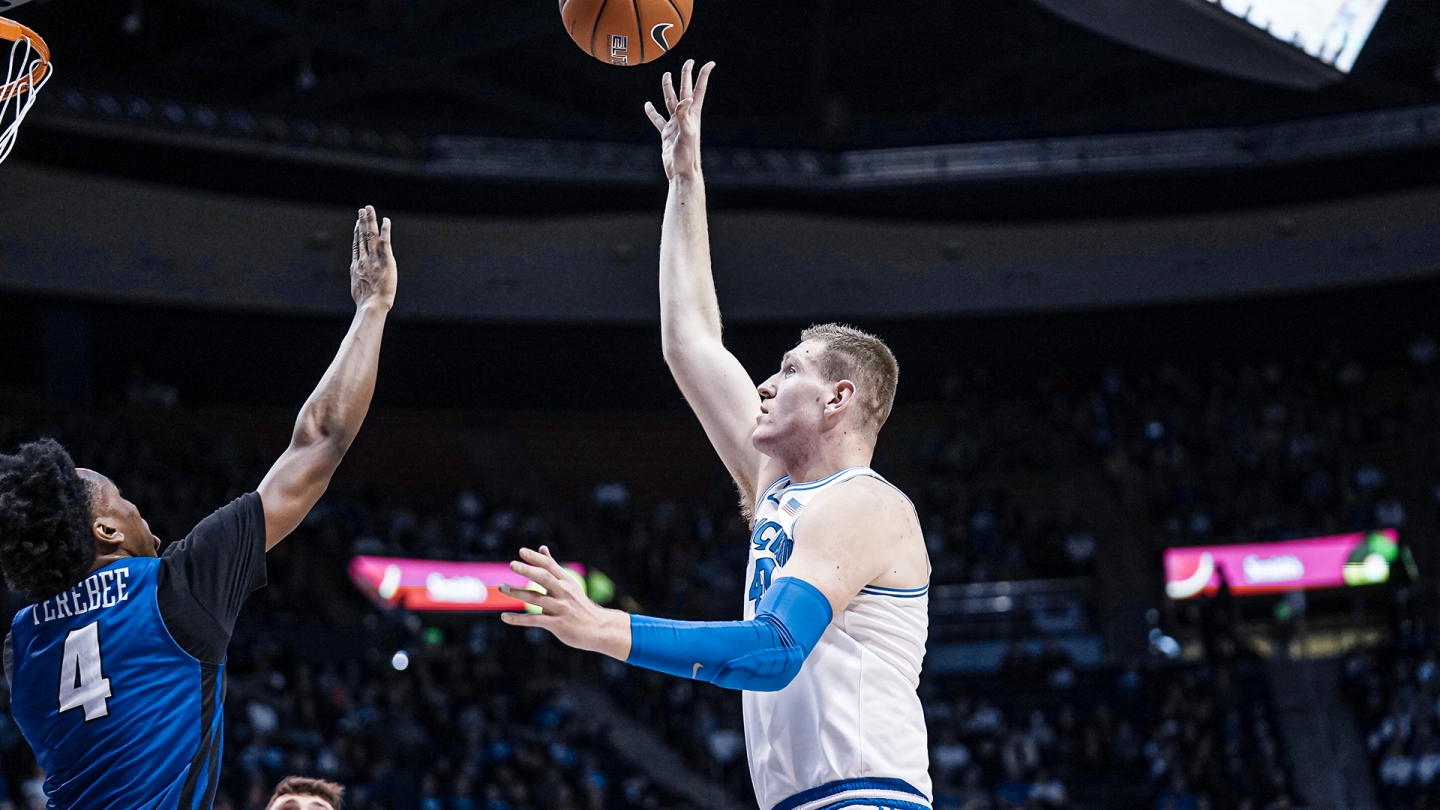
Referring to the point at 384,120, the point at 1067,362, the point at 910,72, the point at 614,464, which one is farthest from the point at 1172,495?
the point at 384,120

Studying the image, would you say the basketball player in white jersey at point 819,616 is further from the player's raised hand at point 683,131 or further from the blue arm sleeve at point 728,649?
the player's raised hand at point 683,131

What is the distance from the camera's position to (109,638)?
293 centimetres

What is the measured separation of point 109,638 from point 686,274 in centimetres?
187

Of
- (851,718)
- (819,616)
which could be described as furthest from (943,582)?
(819,616)

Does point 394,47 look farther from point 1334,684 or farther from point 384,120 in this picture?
point 1334,684

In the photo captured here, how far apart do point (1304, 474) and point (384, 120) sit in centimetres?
1421

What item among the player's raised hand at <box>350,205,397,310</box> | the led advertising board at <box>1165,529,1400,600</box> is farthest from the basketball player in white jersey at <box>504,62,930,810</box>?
the led advertising board at <box>1165,529,1400,600</box>

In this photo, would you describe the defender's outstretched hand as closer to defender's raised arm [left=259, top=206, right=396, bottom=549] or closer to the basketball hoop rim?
defender's raised arm [left=259, top=206, right=396, bottom=549]

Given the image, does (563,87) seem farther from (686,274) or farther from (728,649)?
(728,649)

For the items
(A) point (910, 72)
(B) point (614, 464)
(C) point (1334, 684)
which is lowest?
(C) point (1334, 684)

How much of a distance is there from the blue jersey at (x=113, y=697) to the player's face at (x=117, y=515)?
0.39ft

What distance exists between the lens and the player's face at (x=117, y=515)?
10.1ft

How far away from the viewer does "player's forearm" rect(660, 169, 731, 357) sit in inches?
156

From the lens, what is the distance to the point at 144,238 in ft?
62.8
